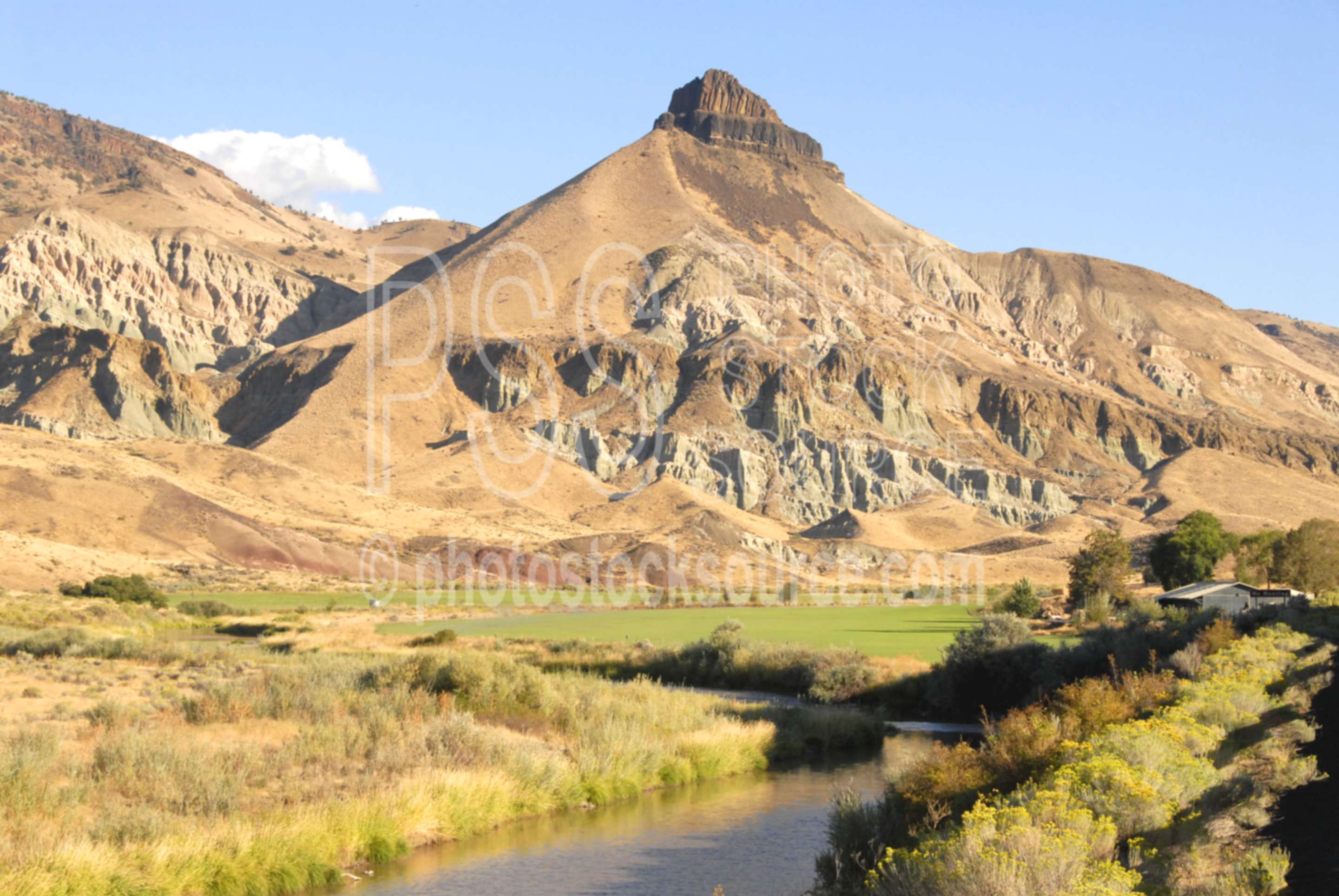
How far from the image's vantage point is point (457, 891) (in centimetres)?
1705

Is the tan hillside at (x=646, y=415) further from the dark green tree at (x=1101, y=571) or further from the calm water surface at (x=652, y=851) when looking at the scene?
the calm water surface at (x=652, y=851)

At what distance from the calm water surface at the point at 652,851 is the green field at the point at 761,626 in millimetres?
19772

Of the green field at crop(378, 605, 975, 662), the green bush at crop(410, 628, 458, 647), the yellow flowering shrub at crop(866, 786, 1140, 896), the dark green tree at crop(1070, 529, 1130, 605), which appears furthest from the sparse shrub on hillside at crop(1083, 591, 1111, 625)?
the yellow flowering shrub at crop(866, 786, 1140, 896)

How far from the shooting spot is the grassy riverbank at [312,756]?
1584cm

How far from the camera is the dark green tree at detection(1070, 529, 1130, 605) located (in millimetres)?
67188

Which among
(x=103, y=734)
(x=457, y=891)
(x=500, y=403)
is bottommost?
(x=457, y=891)

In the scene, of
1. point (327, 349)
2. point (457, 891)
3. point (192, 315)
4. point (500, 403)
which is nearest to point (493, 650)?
point (457, 891)

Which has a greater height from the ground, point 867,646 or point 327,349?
point 327,349

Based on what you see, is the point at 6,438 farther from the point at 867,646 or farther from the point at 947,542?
the point at 947,542

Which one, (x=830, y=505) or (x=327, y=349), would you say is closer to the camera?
(x=830, y=505)

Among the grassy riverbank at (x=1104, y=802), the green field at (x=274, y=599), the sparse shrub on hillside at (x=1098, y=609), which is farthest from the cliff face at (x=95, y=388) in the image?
the grassy riverbank at (x=1104, y=802)

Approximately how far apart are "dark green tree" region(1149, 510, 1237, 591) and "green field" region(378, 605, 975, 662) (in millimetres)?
15292

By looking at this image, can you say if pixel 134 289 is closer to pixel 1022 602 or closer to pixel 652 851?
pixel 1022 602

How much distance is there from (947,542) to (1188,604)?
2872 inches
